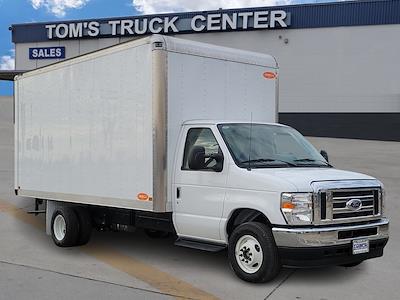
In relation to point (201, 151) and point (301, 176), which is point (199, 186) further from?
point (301, 176)

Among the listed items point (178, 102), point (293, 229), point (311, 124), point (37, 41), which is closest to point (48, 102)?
point (178, 102)

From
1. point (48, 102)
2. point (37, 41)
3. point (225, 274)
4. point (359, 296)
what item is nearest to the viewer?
point (359, 296)

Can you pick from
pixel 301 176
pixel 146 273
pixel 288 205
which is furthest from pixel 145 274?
pixel 301 176

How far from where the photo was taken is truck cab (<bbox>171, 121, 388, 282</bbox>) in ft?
20.0

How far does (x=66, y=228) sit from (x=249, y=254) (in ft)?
11.3

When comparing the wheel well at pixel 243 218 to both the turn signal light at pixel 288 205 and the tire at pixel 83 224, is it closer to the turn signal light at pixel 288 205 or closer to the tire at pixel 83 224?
the turn signal light at pixel 288 205

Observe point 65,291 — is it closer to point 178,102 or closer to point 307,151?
point 178,102

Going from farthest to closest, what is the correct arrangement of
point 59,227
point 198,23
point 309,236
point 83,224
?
point 198,23
point 59,227
point 83,224
point 309,236

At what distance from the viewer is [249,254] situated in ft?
21.0

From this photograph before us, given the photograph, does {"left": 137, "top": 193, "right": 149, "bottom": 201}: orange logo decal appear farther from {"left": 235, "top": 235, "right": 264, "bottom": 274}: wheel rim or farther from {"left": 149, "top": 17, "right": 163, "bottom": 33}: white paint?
{"left": 149, "top": 17, "right": 163, "bottom": 33}: white paint

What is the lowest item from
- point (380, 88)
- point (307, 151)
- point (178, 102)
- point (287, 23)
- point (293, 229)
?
point (293, 229)

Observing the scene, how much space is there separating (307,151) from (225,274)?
2.05 m

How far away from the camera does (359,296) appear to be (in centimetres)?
598

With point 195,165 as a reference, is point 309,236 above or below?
below
